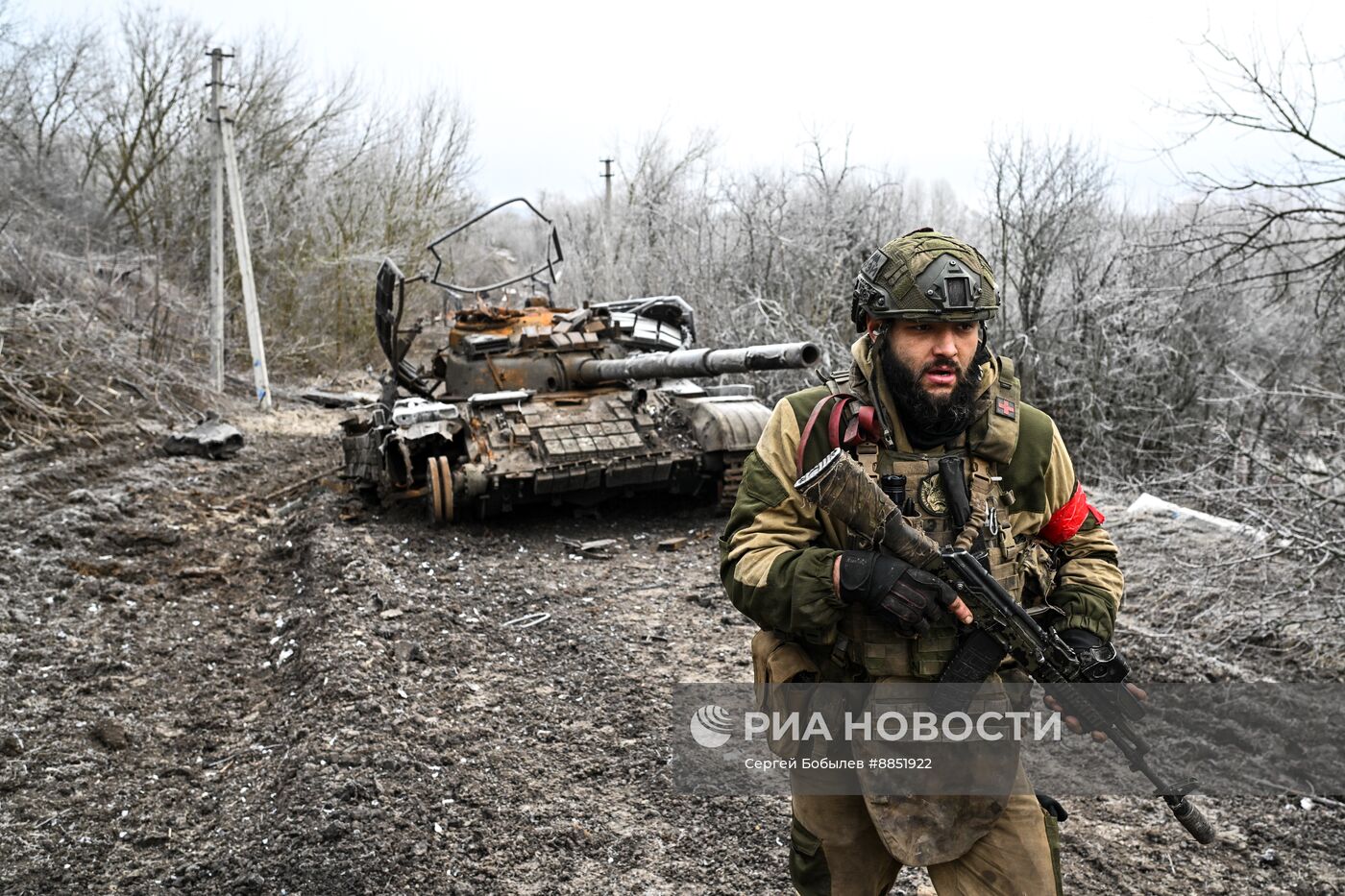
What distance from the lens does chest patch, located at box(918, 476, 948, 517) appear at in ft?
8.16

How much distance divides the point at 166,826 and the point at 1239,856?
387 centimetres

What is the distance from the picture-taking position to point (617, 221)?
25.5 meters

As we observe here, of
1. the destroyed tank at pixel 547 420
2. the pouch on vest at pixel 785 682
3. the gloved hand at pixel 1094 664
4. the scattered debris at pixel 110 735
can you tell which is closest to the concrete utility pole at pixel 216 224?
the destroyed tank at pixel 547 420

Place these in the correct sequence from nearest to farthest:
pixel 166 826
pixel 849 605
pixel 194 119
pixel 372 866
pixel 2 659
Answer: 1. pixel 849 605
2. pixel 372 866
3. pixel 166 826
4. pixel 2 659
5. pixel 194 119

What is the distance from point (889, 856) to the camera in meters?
2.58

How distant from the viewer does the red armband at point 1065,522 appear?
105 inches

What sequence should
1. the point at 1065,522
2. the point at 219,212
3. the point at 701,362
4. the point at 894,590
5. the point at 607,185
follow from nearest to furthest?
the point at 894,590 < the point at 1065,522 < the point at 701,362 < the point at 219,212 < the point at 607,185

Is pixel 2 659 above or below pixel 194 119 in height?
below

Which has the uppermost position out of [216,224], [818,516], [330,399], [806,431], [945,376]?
[216,224]

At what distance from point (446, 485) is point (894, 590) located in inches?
250

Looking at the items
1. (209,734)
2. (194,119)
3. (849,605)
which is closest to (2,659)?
(209,734)

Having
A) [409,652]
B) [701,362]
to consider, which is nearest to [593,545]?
[701,362]

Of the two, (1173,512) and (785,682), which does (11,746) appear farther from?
(1173,512)

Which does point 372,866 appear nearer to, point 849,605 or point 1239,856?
point 849,605
